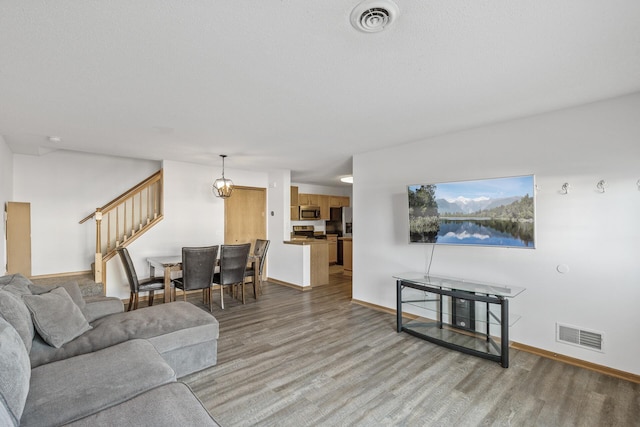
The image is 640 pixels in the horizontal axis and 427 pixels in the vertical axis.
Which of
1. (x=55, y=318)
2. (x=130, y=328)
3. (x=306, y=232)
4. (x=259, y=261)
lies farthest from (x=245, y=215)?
(x=55, y=318)

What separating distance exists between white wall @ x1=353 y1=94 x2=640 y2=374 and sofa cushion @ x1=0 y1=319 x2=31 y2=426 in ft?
12.2

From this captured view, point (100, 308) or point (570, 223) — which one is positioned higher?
point (570, 223)

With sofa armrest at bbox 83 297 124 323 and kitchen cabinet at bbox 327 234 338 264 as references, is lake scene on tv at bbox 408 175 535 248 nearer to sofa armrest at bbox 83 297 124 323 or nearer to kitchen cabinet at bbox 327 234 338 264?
sofa armrest at bbox 83 297 124 323

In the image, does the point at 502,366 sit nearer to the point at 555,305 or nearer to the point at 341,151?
the point at 555,305

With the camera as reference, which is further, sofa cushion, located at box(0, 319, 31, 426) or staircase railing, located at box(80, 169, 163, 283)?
staircase railing, located at box(80, 169, 163, 283)

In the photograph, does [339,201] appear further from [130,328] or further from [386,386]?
[130,328]

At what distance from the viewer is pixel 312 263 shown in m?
5.91

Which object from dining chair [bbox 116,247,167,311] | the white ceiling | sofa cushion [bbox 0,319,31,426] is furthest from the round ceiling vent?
dining chair [bbox 116,247,167,311]

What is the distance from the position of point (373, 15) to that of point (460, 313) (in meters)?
3.15

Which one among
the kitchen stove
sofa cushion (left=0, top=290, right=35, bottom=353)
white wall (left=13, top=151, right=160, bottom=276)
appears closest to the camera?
sofa cushion (left=0, top=290, right=35, bottom=353)

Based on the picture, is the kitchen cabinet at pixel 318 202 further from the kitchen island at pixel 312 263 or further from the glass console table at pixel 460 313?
the glass console table at pixel 460 313

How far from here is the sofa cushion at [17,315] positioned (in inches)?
70.0

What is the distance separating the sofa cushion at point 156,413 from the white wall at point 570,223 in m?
3.13

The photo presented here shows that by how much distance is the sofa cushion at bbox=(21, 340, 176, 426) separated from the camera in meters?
1.37
